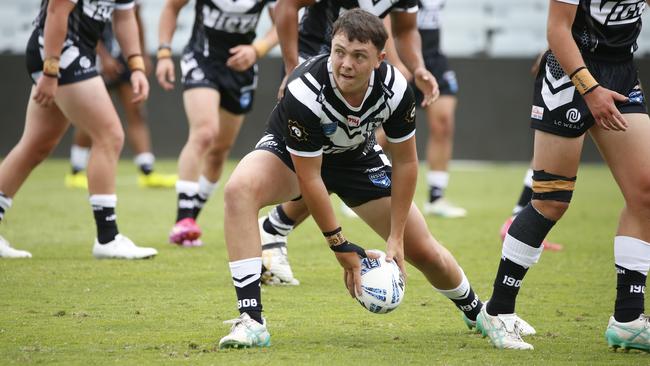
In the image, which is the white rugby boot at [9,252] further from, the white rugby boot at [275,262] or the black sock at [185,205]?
the white rugby boot at [275,262]

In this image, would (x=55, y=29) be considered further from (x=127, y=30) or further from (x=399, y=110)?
(x=399, y=110)

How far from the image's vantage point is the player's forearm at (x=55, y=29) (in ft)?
23.0

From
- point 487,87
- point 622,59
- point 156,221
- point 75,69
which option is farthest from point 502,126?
point 622,59

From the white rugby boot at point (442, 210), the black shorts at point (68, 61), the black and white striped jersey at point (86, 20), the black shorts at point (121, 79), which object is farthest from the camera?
the black shorts at point (121, 79)

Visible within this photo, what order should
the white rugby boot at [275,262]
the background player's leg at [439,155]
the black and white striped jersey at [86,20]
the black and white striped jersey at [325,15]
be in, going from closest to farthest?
the white rugby boot at [275,262] < the black and white striped jersey at [325,15] < the black and white striped jersey at [86,20] < the background player's leg at [439,155]

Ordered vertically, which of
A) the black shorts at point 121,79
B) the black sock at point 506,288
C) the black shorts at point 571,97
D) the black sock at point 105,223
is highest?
the black shorts at point 571,97

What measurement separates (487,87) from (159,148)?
592cm

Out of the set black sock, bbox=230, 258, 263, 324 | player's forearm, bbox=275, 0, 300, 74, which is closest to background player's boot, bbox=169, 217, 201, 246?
player's forearm, bbox=275, 0, 300, 74

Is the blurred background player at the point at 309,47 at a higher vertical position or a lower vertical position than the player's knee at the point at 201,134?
higher

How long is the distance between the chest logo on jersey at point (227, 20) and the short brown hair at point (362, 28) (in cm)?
→ 395

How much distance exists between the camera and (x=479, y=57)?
1784 centimetres

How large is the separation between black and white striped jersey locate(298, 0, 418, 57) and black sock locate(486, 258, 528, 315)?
7.62ft

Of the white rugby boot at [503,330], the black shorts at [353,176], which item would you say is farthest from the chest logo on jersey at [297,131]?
the white rugby boot at [503,330]

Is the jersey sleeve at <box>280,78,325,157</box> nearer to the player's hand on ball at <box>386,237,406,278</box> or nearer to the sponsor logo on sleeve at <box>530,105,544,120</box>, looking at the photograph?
the player's hand on ball at <box>386,237,406,278</box>
